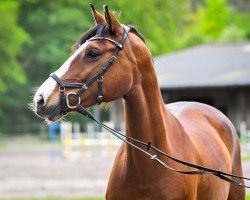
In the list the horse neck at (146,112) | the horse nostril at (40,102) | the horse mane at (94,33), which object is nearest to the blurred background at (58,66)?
the horse neck at (146,112)

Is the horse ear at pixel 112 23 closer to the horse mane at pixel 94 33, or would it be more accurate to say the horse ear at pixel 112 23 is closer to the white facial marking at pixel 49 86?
the horse mane at pixel 94 33

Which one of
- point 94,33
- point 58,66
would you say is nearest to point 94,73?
point 94,33

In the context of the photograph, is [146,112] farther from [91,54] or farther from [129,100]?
[91,54]

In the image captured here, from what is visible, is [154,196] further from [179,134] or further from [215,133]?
[215,133]

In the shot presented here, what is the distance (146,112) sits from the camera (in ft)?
19.5

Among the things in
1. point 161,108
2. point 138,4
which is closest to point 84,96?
point 161,108

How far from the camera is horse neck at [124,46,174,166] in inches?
232

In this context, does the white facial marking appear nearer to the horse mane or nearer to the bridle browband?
the bridle browband

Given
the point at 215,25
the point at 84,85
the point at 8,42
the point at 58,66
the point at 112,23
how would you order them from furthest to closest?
the point at 215,25 → the point at 58,66 → the point at 8,42 → the point at 112,23 → the point at 84,85

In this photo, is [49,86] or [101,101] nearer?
[49,86]

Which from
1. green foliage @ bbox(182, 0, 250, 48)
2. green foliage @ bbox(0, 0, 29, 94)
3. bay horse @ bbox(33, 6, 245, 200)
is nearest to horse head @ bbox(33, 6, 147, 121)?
bay horse @ bbox(33, 6, 245, 200)

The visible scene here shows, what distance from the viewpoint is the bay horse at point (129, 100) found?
555 cm

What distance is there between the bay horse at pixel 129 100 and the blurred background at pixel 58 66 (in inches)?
424

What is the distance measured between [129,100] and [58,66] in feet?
134
